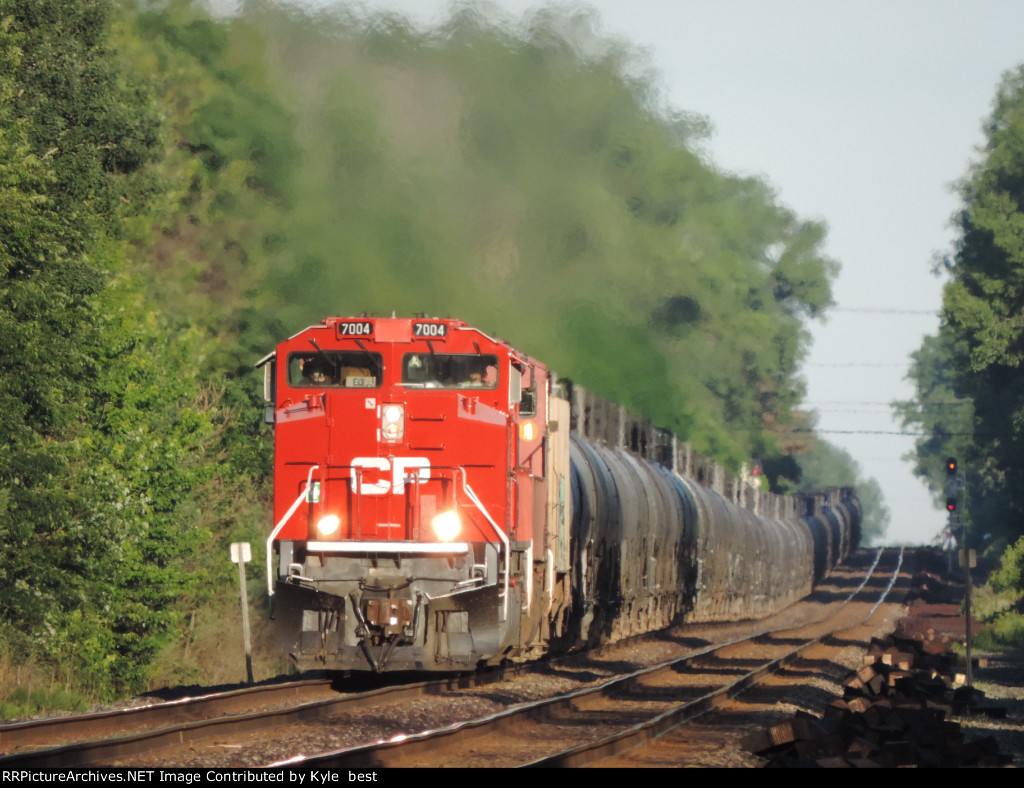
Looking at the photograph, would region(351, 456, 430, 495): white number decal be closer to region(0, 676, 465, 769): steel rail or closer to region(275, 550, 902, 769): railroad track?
region(0, 676, 465, 769): steel rail

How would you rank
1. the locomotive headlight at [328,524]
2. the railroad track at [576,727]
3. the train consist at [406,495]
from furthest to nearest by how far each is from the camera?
the locomotive headlight at [328,524] → the train consist at [406,495] → the railroad track at [576,727]

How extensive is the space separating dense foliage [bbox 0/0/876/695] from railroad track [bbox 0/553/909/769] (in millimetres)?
10151

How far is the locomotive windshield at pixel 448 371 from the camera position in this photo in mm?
16328

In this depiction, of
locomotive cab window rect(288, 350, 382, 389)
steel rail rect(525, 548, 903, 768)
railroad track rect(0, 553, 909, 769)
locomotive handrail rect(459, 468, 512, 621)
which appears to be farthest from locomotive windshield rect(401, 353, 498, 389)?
steel rail rect(525, 548, 903, 768)

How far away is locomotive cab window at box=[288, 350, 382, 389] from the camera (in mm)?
16375

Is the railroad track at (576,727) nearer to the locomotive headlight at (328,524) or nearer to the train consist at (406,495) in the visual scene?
the train consist at (406,495)

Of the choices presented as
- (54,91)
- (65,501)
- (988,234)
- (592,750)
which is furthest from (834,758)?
(988,234)

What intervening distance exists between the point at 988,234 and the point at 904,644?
40.8 m

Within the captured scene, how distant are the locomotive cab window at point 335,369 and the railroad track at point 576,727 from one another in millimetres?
4320

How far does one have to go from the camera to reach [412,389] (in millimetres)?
16328

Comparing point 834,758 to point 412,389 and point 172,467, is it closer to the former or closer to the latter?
point 412,389

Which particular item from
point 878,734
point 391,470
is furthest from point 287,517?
point 878,734

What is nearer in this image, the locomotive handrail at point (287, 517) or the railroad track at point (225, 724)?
the railroad track at point (225, 724)

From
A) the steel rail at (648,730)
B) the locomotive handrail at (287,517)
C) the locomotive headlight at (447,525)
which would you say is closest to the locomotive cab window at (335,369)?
the locomotive handrail at (287,517)
